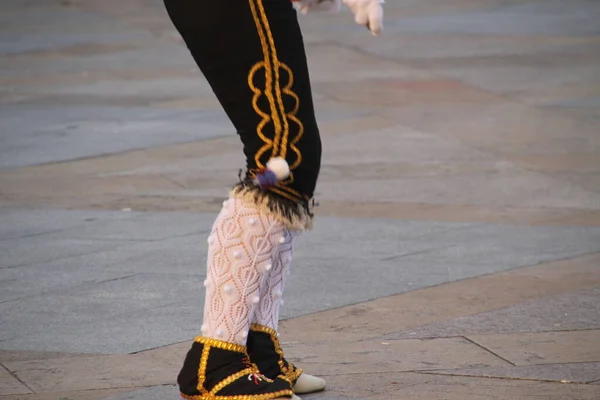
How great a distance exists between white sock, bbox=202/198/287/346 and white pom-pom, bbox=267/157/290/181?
0.45 feet

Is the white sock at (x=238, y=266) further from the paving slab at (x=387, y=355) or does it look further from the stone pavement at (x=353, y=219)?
the paving slab at (x=387, y=355)

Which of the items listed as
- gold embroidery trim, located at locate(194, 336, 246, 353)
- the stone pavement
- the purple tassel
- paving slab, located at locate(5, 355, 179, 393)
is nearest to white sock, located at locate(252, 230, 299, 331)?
gold embroidery trim, located at locate(194, 336, 246, 353)

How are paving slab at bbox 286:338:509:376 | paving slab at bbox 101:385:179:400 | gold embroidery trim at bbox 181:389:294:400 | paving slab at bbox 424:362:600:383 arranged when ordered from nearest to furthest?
1. gold embroidery trim at bbox 181:389:294:400
2. paving slab at bbox 101:385:179:400
3. paving slab at bbox 424:362:600:383
4. paving slab at bbox 286:338:509:376

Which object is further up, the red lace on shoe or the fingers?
the fingers

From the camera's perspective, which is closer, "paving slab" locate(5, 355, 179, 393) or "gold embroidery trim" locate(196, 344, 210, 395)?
"gold embroidery trim" locate(196, 344, 210, 395)

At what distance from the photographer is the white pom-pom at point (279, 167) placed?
127 inches

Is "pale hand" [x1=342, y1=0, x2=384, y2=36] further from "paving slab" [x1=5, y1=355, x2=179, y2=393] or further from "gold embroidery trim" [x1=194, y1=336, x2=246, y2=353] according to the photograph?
"paving slab" [x1=5, y1=355, x2=179, y2=393]

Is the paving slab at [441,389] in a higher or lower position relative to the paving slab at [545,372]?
higher

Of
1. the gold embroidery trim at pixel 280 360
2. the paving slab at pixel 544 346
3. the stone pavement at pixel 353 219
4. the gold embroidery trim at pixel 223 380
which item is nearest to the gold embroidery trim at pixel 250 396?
the gold embroidery trim at pixel 223 380

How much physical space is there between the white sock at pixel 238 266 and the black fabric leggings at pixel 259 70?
0.11 meters

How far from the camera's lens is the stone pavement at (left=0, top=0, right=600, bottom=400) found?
12.8 ft

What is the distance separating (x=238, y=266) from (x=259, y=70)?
54 cm

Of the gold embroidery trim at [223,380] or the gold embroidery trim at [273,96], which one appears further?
the gold embroidery trim at [223,380]

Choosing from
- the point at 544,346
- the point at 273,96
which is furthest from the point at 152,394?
the point at 544,346
